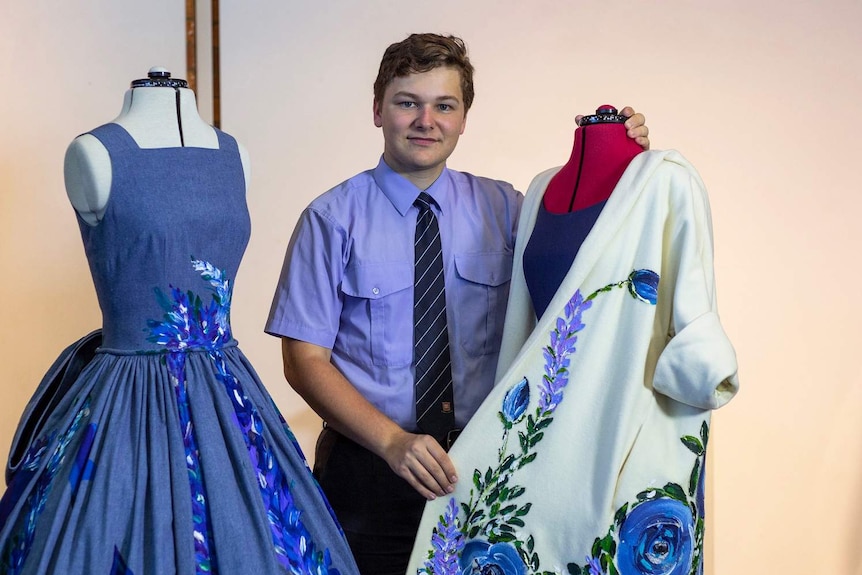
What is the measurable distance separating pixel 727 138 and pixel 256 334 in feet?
5.19

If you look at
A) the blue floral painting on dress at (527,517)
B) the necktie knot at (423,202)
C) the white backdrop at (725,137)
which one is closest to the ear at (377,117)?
the necktie knot at (423,202)

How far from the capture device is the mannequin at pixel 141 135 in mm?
1501

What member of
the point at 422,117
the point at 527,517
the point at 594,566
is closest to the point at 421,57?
the point at 422,117

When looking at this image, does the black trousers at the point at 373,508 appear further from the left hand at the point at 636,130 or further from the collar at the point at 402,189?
the left hand at the point at 636,130

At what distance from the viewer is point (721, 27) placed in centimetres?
316

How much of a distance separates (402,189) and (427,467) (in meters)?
0.59

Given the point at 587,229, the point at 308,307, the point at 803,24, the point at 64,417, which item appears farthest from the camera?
the point at 803,24

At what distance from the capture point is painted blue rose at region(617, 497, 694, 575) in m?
1.53

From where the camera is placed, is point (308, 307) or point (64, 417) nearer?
point (64, 417)

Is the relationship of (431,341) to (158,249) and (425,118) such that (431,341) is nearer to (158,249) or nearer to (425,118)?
(425,118)

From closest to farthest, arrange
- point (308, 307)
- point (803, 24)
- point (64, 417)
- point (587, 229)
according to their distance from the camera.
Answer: point (64, 417) → point (587, 229) → point (308, 307) → point (803, 24)

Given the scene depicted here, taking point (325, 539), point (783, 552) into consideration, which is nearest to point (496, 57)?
point (783, 552)

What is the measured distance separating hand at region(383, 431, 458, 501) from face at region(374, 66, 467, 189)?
1.87 ft

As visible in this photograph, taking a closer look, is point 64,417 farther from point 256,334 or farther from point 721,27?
point 721,27
